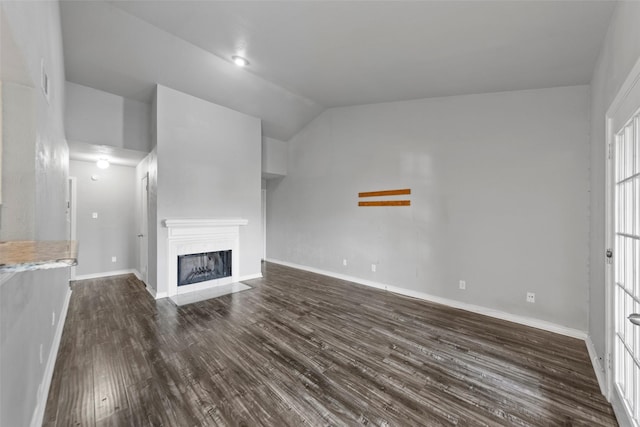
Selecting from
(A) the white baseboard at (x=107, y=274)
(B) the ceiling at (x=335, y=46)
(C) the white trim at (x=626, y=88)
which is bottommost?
(A) the white baseboard at (x=107, y=274)

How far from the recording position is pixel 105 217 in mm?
5184

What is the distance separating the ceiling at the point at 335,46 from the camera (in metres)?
2.23

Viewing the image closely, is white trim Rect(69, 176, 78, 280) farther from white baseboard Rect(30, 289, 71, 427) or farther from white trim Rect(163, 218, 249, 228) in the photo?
white baseboard Rect(30, 289, 71, 427)

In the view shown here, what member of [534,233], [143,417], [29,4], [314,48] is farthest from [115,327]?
[534,233]

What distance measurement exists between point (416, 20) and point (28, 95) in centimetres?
290

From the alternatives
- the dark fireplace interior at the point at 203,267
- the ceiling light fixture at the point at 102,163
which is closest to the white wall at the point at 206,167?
the dark fireplace interior at the point at 203,267

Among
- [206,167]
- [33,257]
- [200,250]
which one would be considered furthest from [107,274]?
[33,257]

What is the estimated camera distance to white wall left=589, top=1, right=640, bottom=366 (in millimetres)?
1574

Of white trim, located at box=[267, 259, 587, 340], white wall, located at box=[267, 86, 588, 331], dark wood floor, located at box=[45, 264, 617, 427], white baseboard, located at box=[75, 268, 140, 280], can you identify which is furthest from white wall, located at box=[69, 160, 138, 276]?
white trim, located at box=[267, 259, 587, 340]

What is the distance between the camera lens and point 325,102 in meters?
4.85

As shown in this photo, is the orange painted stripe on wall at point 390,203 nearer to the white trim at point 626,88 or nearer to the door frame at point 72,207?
the white trim at point 626,88

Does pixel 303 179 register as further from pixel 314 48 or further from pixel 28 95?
pixel 28 95

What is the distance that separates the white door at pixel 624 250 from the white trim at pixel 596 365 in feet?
0.60

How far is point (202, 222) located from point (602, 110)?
499cm
